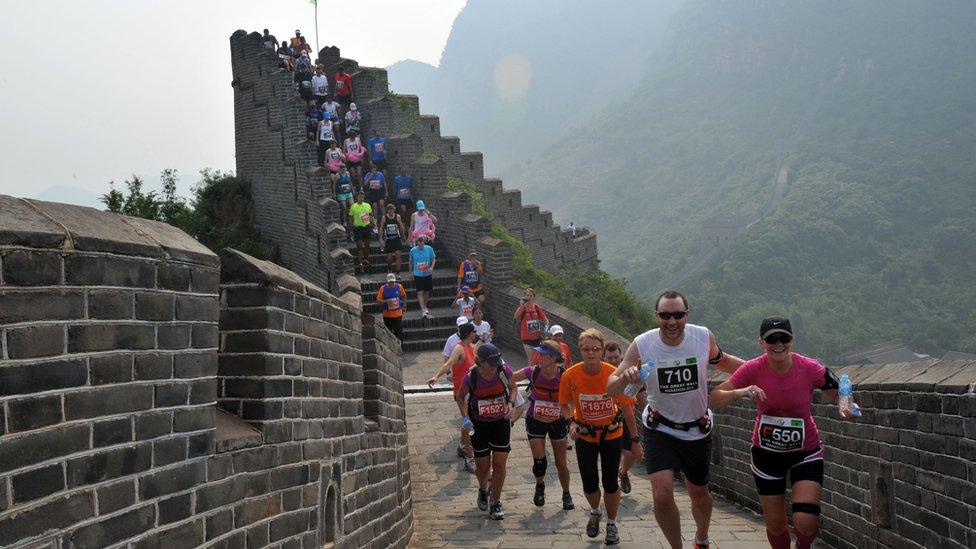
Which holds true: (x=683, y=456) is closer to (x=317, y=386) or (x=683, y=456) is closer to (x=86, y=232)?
(x=317, y=386)

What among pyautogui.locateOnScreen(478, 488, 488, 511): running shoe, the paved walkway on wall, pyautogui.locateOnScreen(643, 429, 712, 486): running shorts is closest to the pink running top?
pyautogui.locateOnScreen(643, 429, 712, 486): running shorts

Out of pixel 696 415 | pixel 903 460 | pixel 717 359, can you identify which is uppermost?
pixel 717 359

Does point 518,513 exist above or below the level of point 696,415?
below

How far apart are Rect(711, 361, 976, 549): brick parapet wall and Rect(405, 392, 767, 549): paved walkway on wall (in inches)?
32.0

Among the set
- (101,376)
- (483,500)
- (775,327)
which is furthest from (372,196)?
(101,376)

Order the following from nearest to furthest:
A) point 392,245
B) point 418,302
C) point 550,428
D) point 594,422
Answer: point 594,422 → point 550,428 → point 418,302 → point 392,245

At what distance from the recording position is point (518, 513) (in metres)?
9.35

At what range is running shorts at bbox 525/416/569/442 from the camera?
9.16 metres

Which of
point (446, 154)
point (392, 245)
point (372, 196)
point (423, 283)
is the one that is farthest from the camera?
point (446, 154)

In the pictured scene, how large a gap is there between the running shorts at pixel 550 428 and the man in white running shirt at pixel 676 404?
2641 mm

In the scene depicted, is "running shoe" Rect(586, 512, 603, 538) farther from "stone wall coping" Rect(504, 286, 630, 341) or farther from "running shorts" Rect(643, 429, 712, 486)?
"stone wall coping" Rect(504, 286, 630, 341)

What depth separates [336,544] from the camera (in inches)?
222

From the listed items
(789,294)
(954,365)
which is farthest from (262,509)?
(789,294)

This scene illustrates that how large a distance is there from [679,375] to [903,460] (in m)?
1.36
